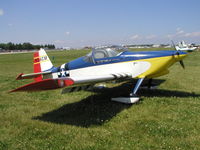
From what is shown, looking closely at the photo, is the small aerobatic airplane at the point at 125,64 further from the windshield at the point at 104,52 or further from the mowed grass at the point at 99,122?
the mowed grass at the point at 99,122

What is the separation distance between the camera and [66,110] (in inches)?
212

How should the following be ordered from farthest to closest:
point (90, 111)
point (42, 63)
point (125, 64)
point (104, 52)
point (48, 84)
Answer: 1. point (42, 63)
2. point (104, 52)
3. point (125, 64)
4. point (90, 111)
5. point (48, 84)

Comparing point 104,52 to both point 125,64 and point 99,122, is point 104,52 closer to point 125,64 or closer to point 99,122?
point 125,64

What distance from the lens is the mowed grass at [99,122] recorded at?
11.3 feet

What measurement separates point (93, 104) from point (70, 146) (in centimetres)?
258

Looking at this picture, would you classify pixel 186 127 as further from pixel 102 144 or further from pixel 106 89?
pixel 106 89

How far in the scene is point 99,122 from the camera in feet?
14.5

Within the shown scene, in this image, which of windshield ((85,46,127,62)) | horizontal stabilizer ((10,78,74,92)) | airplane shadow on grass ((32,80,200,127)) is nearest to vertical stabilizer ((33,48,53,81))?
windshield ((85,46,127,62))

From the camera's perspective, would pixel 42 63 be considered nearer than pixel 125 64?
No

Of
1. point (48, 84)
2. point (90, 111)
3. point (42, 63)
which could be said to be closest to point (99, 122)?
point (90, 111)

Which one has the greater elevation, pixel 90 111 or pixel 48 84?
pixel 48 84

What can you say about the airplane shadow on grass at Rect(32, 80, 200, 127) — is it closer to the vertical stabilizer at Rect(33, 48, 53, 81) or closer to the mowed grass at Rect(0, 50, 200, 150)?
the mowed grass at Rect(0, 50, 200, 150)

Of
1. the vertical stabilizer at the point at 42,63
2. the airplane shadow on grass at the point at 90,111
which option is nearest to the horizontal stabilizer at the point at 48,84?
the airplane shadow on grass at the point at 90,111

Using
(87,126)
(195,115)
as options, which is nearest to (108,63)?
(87,126)
